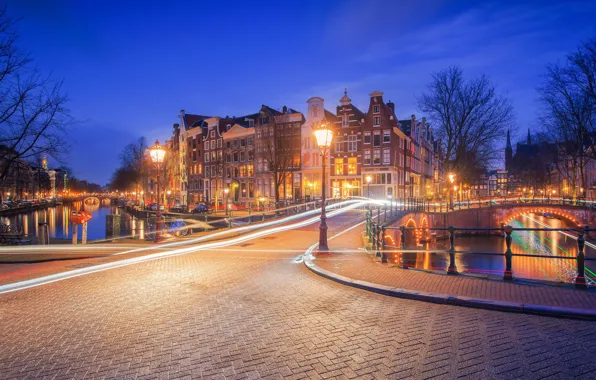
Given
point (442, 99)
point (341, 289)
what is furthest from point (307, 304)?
point (442, 99)

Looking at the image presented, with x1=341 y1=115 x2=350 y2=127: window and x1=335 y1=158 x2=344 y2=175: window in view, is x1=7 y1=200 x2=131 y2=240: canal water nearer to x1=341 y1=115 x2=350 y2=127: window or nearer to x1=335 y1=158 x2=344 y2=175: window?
x1=335 y1=158 x2=344 y2=175: window

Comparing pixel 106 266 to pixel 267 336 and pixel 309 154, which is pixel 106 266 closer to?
pixel 267 336

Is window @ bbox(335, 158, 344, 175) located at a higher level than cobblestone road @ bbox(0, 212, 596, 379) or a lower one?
higher

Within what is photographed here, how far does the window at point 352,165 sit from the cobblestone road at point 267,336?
1622 inches

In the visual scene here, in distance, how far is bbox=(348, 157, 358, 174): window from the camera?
48.6 metres

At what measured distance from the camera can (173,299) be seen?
7.30 meters

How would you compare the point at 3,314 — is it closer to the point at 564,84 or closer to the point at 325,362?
the point at 325,362

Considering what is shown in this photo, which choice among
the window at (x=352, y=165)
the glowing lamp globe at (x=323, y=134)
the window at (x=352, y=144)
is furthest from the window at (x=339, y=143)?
the glowing lamp globe at (x=323, y=134)

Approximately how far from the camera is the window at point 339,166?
162 feet

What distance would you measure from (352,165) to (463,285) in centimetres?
4140

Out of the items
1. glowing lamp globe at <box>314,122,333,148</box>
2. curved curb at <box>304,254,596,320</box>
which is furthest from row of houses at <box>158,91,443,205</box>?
curved curb at <box>304,254,596,320</box>

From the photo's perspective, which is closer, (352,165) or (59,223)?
(59,223)

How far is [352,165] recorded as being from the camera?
160ft

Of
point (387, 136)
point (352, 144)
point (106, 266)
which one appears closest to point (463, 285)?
point (106, 266)
